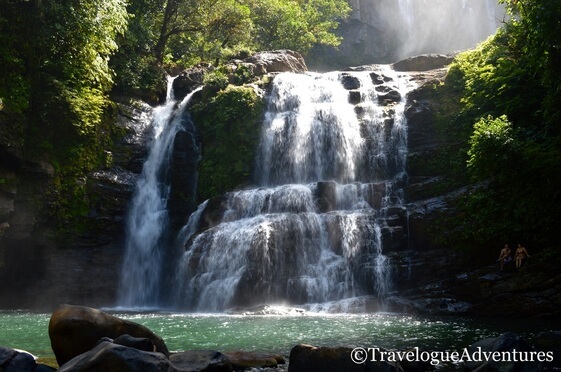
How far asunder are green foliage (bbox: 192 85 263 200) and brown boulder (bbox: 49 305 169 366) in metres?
18.4

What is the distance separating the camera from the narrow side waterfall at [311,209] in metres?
20.2

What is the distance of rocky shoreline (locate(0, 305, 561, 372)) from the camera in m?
6.61

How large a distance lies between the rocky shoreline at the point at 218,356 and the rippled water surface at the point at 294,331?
1705mm

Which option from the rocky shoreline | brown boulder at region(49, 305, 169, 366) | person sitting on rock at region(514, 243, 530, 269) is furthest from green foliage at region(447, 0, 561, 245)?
brown boulder at region(49, 305, 169, 366)

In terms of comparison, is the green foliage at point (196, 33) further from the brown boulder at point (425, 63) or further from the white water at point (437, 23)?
the white water at point (437, 23)

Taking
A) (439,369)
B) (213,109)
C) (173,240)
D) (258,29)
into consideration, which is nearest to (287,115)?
(213,109)

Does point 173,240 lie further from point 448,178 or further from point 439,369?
point 439,369

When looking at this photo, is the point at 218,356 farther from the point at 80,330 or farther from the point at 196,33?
the point at 196,33

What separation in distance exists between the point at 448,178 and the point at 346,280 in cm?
704

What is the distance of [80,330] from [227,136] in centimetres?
2130

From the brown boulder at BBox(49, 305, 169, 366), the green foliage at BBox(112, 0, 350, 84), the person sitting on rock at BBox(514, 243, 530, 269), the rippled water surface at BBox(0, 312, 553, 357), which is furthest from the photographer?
the green foliage at BBox(112, 0, 350, 84)

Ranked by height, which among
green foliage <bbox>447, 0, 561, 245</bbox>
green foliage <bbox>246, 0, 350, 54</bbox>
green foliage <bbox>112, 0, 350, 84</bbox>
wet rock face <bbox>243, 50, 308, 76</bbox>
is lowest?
green foliage <bbox>447, 0, 561, 245</bbox>

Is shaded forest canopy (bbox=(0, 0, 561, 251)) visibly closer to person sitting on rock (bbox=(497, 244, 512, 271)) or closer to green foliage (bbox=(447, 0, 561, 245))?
green foliage (bbox=(447, 0, 561, 245))

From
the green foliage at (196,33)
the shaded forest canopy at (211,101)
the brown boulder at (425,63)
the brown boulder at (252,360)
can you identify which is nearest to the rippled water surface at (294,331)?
the brown boulder at (252,360)
